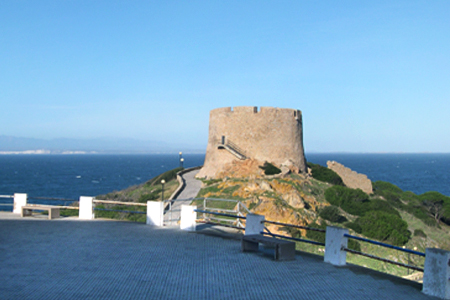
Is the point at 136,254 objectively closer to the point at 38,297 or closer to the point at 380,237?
the point at 38,297

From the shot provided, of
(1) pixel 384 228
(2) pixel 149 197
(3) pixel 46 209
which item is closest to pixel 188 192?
(2) pixel 149 197

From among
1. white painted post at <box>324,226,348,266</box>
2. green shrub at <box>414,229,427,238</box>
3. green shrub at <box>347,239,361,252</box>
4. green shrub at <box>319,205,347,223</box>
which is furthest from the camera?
green shrub at <box>414,229,427,238</box>

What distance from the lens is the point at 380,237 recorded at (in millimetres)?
24922

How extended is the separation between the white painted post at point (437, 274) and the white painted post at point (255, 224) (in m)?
4.36

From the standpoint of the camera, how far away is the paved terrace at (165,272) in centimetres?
670

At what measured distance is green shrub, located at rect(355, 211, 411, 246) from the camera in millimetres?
24922

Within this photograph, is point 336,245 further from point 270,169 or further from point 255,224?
point 270,169

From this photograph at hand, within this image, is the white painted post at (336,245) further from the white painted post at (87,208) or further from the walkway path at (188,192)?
the walkway path at (188,192)

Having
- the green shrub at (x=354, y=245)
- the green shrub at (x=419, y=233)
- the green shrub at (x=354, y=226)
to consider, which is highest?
the green shrub at (x=354, y=226)

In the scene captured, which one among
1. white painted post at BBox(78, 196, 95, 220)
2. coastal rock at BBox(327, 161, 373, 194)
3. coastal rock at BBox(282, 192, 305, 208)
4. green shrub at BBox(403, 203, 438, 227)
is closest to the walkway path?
coastal rock at BBox(282, 192, 305, 208)

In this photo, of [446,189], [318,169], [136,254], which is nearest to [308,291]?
[136,254]

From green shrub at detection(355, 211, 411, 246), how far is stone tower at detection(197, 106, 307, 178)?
9.02 m

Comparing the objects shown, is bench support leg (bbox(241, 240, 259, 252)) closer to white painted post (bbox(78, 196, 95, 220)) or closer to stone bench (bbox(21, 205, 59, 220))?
white painted post (bbox(78, 196, 95, 220))

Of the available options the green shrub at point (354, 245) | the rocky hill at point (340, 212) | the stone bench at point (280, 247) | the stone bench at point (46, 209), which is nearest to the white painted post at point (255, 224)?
the stone bench at point (280, 247)
